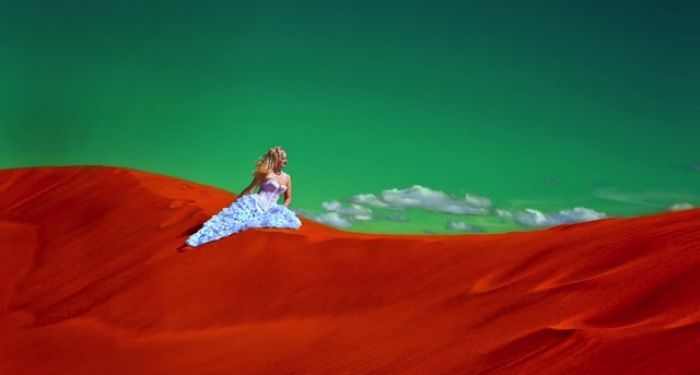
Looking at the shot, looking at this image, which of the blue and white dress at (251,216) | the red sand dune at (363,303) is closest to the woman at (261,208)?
the blue and white dress at (251,216)

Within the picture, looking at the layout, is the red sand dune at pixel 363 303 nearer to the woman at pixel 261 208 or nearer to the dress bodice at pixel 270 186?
the woman at pixel 261 208

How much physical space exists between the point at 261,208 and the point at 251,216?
10.8 inches

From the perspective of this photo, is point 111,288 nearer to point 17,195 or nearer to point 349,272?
point 349,272

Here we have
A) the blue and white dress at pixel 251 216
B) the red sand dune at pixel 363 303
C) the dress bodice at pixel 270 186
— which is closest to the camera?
the red sand dune at pixel 363 303

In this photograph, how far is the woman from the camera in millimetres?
9516

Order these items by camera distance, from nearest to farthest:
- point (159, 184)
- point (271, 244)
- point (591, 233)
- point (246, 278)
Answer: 1. point (591, 233)
2. point (246, 278)
3. point (271, 244)
4. point (159, 184)

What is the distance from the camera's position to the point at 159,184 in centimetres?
1580

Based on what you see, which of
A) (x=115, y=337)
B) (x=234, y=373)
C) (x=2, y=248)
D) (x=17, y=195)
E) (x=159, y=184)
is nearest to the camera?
(x=234, y=373)

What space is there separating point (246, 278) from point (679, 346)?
5364mm

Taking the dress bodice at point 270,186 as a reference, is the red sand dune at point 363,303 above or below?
below

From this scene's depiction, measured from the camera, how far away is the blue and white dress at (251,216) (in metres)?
9.48

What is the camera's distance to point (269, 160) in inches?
404

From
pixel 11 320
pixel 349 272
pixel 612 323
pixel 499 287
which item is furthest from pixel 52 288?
pixel 612 323

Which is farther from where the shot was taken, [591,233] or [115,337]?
[115,337]
